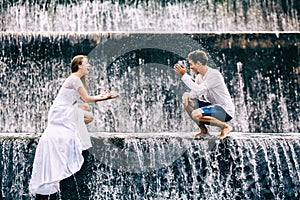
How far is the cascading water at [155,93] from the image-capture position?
635cm

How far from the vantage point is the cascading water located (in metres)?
6.35

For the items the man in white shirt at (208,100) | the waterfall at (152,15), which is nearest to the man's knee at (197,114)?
the man in white shirt at (208,100)

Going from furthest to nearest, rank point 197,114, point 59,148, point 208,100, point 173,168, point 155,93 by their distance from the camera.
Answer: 1. point 155,93
2. point 208,100
3. point 197,114
4. point 173,168
5. point 59,148

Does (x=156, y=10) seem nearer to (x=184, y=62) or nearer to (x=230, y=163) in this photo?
(x=184, y=62)

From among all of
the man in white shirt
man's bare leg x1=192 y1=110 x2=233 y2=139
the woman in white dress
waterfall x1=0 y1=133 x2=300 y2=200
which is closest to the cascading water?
waterfall x1=0 y1=133 x2=300 y2=200

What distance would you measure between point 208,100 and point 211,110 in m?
0.20

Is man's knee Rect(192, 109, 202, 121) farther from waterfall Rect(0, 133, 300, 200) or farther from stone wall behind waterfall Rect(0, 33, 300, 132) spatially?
Result: stone wall behind waterfall Rect(0, 33, 300, 132)

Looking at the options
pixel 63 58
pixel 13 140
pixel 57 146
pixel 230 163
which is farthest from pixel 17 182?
pixel 63 58

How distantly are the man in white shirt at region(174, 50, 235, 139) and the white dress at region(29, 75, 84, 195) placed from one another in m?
1.41

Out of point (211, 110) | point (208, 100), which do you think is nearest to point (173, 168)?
point (211, 110)

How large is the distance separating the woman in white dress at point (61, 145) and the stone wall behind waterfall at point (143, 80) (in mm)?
3676

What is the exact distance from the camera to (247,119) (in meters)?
9.95

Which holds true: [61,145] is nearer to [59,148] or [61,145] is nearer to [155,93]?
[59,148]

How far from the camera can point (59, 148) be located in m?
5.70
